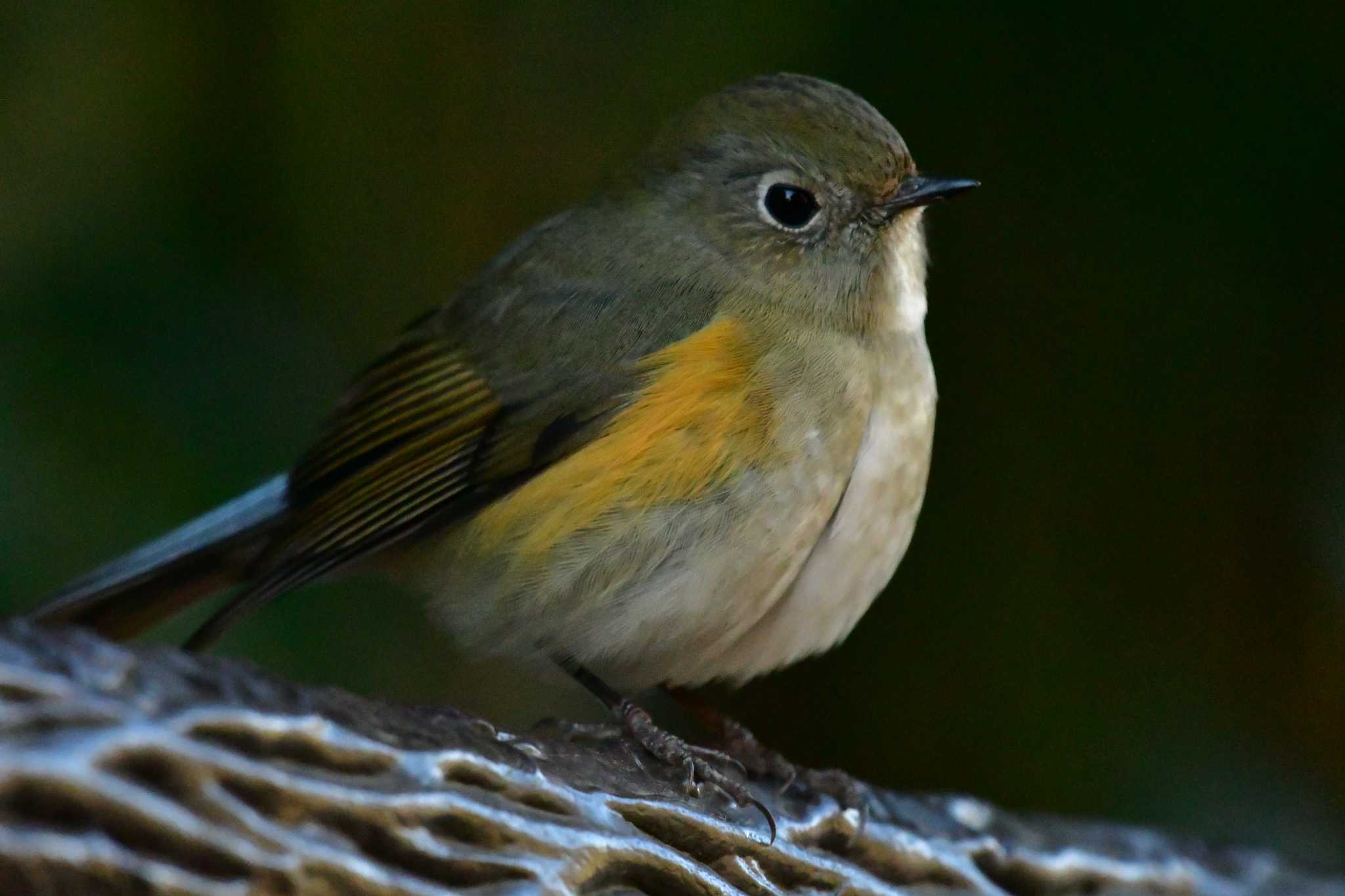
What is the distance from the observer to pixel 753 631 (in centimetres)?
218

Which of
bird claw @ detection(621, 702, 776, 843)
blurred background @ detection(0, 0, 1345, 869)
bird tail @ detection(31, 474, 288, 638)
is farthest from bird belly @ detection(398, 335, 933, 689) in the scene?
blurred background @ detection(0, 0, 1345, 869)

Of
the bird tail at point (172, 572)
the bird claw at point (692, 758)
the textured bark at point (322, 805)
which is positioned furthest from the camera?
the bird tail at point (172, 572)

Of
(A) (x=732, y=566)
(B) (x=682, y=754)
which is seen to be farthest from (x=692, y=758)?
(A) (x=732, y=566)

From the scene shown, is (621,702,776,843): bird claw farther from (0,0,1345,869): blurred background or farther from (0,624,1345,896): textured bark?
(0,0,1345,869): blurred background

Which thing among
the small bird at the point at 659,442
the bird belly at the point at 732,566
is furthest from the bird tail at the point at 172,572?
the bird belly at the point at 732,566

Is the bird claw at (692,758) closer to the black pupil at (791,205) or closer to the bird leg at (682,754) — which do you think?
the bird leg at (682,754)

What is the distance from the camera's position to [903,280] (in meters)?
2.28

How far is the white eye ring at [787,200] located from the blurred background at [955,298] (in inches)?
19.0

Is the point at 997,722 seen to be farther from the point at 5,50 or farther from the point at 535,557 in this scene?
the point at 5,50

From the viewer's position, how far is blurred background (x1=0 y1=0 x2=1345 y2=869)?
8.28 ft

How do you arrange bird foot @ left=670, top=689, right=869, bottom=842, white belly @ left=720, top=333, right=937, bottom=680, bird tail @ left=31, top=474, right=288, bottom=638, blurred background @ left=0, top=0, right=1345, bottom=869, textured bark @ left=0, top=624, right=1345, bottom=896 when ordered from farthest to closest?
blurred background @ left=0, top=0, right=1345, bottom=869, bird tail @ left=31, top=474, right=288, bottom=638, white belly @ left=720, top=333, right=937, bottom=680, bird foot @ left=670, top=689, right=869, bottom=842, textured bark @ left=0, top=624, right=1345, bottom=896

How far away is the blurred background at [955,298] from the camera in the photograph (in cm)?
252

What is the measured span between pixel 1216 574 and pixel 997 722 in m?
0.50

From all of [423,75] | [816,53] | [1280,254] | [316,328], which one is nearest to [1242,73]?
[1280,254]
